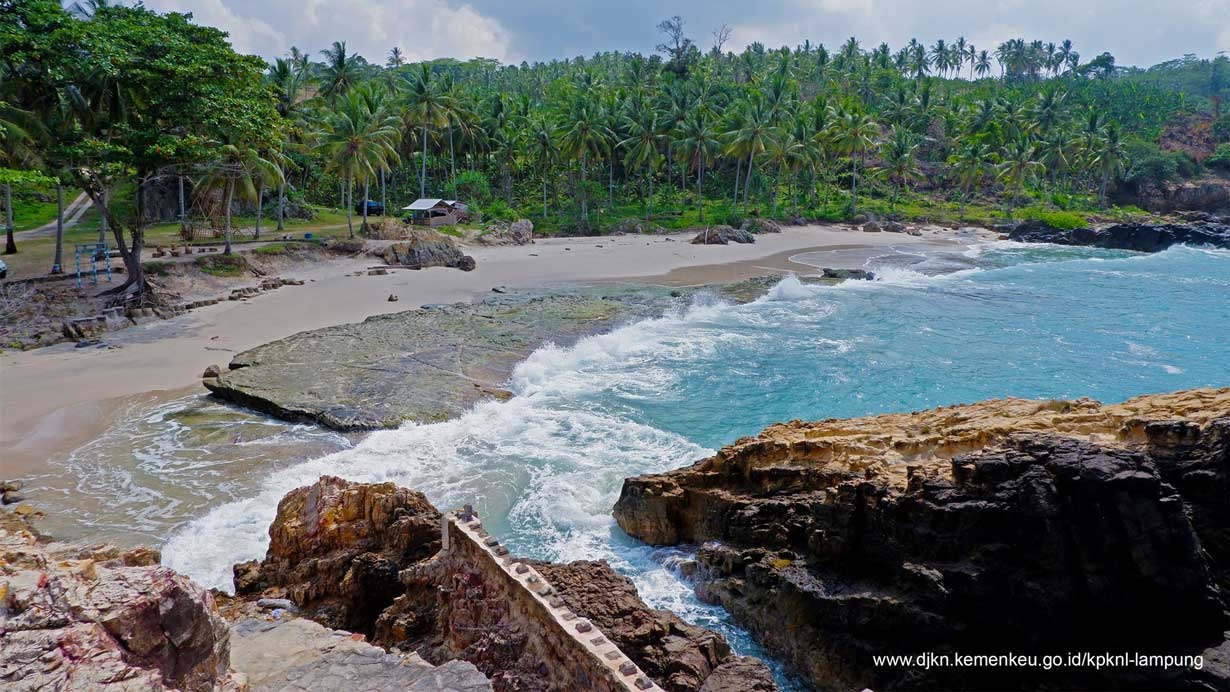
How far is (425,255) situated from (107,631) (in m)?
37.9

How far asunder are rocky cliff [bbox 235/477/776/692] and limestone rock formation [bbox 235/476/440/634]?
1 cm

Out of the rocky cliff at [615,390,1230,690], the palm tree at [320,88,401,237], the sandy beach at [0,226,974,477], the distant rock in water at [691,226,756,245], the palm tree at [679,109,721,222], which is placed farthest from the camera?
the palm tree at [679,109,721,222]

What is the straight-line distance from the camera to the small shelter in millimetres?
55094

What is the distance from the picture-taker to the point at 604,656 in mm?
6523

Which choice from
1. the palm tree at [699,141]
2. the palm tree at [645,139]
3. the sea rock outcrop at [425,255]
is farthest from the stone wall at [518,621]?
the palm tree at [699,141]

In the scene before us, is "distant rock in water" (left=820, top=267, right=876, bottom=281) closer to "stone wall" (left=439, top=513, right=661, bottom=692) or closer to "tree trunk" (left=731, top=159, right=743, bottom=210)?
"tree trunk" (left=731, top=159, right=743, bottom=210)

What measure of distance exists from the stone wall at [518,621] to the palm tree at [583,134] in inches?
2116

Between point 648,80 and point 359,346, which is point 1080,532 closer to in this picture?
point 359,346

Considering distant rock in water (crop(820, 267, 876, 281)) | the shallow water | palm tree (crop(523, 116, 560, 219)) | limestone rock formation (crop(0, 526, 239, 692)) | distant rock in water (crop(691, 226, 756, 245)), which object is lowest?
the shallow water

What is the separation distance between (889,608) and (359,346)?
18806mm

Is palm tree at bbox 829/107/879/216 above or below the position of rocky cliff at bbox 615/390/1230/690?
above

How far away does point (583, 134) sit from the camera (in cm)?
6094

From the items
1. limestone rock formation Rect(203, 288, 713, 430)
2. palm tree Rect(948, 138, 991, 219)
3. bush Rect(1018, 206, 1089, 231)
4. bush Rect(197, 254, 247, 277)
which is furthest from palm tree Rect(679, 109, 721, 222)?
bush Rect(197, 254, 247, 277)

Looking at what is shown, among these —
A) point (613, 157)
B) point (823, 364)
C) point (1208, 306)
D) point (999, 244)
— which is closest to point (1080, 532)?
point (823, 364)
